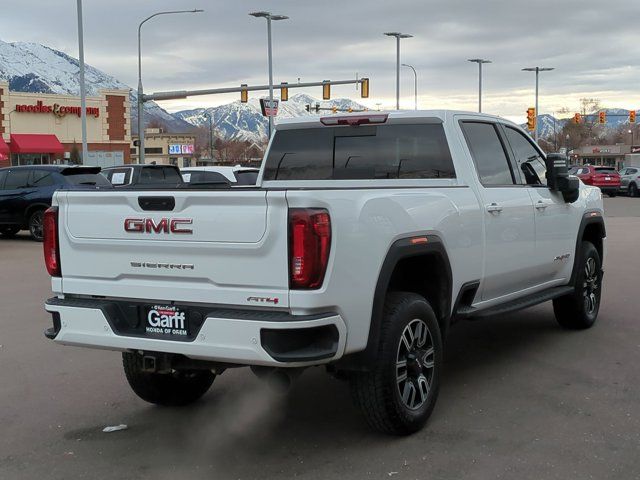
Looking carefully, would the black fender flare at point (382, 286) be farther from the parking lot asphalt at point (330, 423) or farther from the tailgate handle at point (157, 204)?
the tailgate handle at point (157, 204)

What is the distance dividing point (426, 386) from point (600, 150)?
137062 millimetres

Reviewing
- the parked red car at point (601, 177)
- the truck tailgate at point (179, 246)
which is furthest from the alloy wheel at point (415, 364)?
the parked red car at point (601, 177)

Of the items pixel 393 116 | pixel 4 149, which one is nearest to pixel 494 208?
pixel 393 116

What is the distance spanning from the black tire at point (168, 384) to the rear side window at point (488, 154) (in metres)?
2.51

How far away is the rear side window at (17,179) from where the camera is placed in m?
16.5

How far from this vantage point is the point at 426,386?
4574 mm

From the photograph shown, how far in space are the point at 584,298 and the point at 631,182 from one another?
3330cm

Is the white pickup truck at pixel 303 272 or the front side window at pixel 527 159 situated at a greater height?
the front side window at pixel 527 159

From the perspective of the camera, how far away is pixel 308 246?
3.65 meters

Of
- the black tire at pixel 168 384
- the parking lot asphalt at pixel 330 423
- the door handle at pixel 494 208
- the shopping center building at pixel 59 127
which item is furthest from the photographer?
the shopping center building at pixel 59 127

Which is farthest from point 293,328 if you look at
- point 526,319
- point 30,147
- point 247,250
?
point 30,147

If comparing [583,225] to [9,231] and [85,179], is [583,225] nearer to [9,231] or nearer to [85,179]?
[85,179]

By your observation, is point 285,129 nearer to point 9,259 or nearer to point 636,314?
point 636,314

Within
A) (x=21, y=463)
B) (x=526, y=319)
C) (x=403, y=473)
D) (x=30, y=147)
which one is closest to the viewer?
(x=403, y=473)
